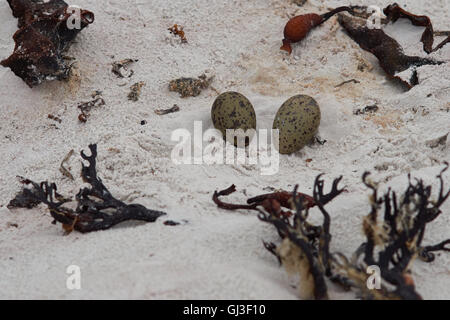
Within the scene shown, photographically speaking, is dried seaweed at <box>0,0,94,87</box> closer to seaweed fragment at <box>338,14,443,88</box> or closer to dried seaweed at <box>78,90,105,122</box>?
dried seaweed at <box>78,90,105,122</box>

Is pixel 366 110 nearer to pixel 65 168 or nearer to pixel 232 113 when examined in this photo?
pixel 232 113

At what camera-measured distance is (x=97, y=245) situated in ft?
6.00

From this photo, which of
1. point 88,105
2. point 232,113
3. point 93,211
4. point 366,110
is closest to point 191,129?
point 232,113

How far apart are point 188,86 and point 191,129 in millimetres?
438

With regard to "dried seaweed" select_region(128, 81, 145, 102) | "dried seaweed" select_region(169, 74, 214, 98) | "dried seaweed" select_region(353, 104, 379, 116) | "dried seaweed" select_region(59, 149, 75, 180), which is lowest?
"dried seaweed" select_region(59, 149, 75, 180)

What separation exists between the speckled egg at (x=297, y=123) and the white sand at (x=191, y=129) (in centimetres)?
9

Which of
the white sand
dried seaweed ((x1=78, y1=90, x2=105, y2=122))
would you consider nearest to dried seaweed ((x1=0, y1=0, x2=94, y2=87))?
the white sand

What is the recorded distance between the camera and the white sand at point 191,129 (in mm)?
1625

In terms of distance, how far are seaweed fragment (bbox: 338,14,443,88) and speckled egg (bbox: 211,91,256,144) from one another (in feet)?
3.59

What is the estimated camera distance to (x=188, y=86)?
10.1 ft

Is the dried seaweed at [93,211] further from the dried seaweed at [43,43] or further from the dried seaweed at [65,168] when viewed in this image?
the dried seaweed at [43,43]

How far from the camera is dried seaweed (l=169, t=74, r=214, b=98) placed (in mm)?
3066
